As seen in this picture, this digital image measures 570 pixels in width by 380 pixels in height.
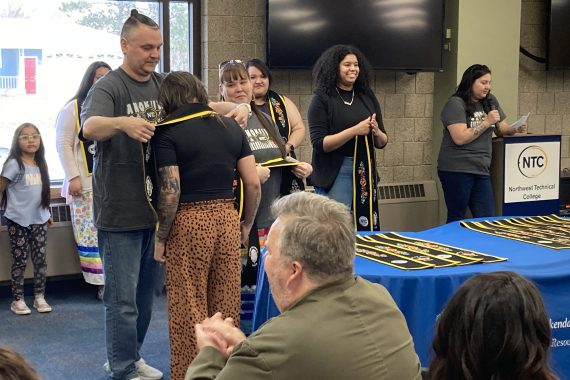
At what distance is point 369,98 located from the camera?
4.38 meters

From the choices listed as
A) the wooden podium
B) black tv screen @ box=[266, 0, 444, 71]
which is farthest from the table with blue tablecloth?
black tv screen @ box=[266, 0, 444, 71]

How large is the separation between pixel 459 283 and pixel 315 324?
3.90 feet

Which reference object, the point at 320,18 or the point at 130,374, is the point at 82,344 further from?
the point at 320,18

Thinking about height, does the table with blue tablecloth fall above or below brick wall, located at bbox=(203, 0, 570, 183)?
below

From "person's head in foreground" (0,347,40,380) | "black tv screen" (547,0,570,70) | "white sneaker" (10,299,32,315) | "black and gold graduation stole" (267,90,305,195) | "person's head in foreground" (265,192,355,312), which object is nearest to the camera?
"person's head in foreground" (0,347,40,380)

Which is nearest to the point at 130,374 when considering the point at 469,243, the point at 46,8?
the point at 469,243

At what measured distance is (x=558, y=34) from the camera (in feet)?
21.0

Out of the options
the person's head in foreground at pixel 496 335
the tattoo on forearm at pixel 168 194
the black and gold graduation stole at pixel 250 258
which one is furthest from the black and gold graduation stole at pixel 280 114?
the person's head in foreground at pixel 496 335

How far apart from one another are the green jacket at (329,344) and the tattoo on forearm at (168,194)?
1.30 meters

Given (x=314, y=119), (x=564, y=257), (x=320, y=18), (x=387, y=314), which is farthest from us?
(x=320, y=18)

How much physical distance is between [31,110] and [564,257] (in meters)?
3.53

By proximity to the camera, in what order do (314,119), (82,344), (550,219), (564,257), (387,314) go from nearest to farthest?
(387,314)
(564,257)
(550,219)
(82,344)
(314,119)

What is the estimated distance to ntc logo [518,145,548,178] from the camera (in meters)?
5.52

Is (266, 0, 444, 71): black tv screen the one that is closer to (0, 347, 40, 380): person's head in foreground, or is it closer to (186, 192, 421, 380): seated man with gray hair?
(186, 192, 421, 380): seated man with gray hair
